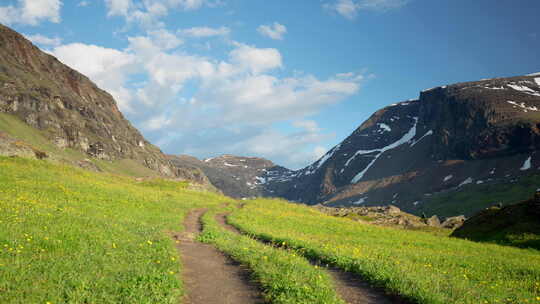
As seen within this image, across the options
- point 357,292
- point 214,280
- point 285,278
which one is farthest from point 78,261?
point 357,292

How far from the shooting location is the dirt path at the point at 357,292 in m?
10.4

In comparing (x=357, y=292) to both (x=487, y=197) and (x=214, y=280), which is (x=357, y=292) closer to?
(x=214, y=280)

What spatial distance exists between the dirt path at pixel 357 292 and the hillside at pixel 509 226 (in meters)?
26.3

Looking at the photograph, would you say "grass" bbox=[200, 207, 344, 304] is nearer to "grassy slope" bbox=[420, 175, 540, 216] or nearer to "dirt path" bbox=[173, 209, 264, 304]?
"dirt path" bbox=[173, 209, 264, 304]

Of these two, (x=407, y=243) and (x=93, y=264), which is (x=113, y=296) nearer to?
(x=93, y=264)

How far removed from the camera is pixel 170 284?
9.54 metres

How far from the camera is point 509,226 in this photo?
36156 millimetres

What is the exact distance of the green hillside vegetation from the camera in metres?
31.3

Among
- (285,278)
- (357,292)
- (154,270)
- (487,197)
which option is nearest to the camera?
(154,270)

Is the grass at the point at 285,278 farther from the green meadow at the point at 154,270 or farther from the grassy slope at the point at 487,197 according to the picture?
the grassy slope at the point at 487,197

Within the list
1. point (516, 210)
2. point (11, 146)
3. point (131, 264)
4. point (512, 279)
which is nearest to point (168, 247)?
point (131, 264)

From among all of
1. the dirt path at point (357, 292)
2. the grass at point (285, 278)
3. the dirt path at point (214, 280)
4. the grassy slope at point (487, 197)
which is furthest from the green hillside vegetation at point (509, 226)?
the grassy slope at point (487, 197)

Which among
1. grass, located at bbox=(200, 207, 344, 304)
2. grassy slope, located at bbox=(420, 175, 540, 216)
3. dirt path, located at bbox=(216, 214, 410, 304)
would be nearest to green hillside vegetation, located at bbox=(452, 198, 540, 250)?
dirt path, located at bbox=(216, 214, 410, 304)

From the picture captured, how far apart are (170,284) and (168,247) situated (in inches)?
195
